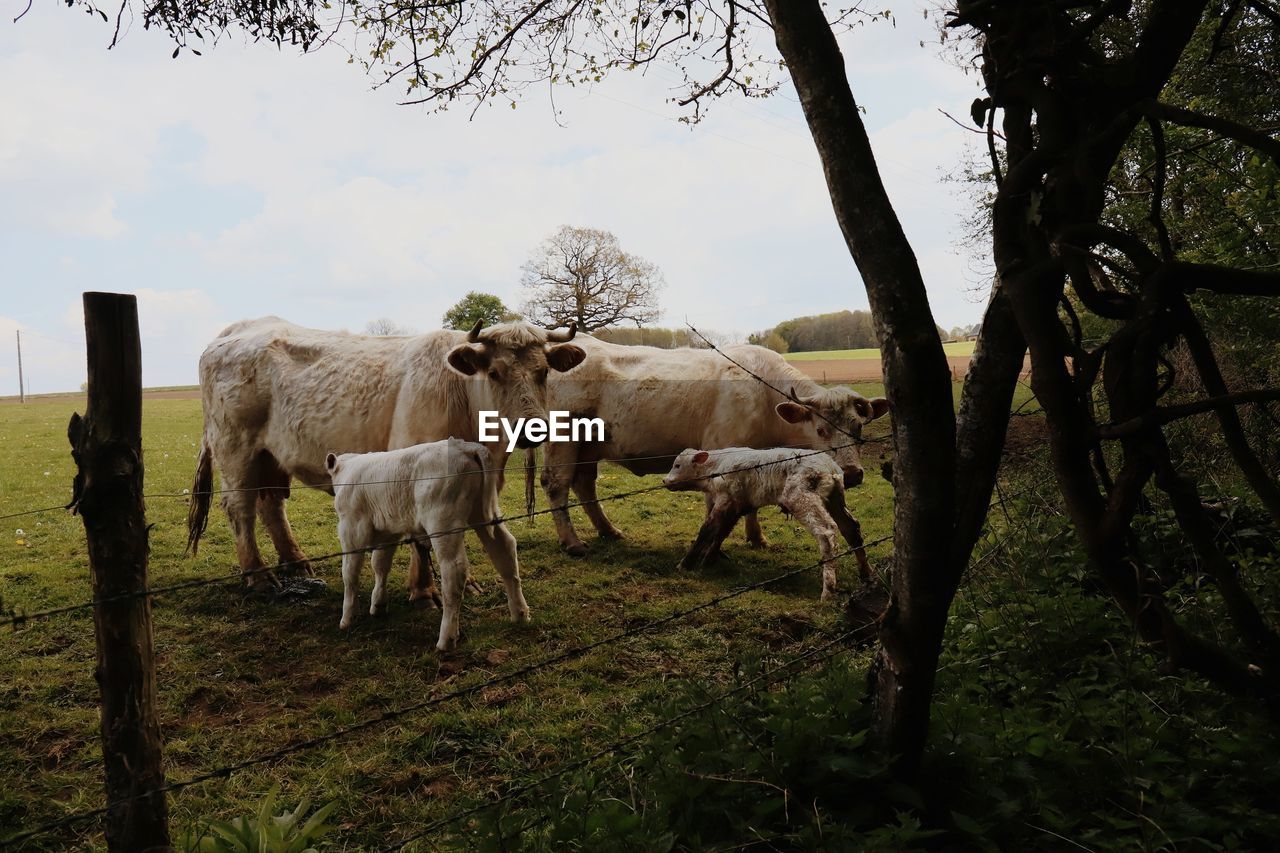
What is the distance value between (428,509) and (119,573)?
9.04ft

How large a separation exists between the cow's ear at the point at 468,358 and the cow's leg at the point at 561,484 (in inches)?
82.6

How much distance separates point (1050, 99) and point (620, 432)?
6831mm

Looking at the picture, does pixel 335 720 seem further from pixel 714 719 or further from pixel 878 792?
pixel 878 792

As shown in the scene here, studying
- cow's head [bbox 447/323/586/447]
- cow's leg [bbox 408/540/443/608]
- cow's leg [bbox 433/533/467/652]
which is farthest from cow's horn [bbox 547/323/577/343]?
cow's leg [bbox 433/533/467/652]

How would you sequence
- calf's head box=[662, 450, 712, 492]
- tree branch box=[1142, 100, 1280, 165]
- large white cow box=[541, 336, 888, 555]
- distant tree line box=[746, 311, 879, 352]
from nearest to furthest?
tree branch box=[1142, 100, 1280, 165]
calf's head box=[662, 450, 712, 492]
large white cow box=[541, 336, 888, 555]
distant tree line box=[746, 311, 879, 352]

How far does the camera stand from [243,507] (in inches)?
278

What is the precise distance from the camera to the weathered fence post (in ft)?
8.06

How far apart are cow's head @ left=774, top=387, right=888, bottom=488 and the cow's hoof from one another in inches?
131

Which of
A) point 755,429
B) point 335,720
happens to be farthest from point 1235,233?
point 335,720

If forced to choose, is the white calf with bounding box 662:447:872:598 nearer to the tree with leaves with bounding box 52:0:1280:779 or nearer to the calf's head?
the calf's head

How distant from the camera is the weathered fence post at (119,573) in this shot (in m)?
2.46

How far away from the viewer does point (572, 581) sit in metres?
6.85

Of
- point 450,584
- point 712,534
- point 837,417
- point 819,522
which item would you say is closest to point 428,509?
point 450,584

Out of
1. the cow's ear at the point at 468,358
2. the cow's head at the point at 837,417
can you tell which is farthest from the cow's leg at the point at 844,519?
the cow's ear at the point at 468,358
